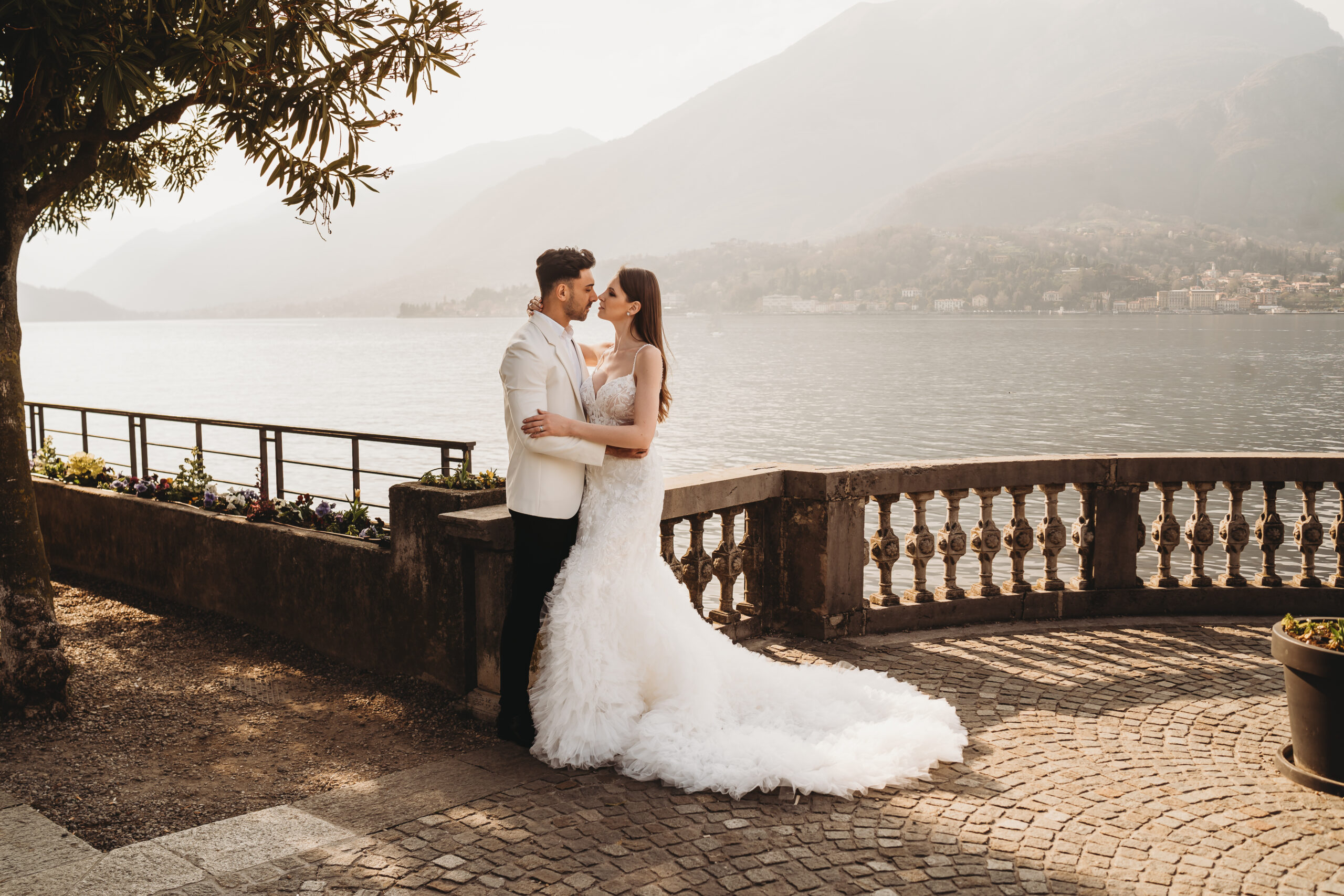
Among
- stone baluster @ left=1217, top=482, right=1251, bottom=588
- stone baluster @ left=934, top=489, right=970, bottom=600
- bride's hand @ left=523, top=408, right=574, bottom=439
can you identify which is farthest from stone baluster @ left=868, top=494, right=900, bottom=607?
bride's hand @ left=523, top=408, right=574, bottom=439

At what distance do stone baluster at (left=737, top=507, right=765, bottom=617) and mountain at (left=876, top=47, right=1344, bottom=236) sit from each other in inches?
7367

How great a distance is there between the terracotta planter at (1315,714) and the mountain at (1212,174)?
188 m

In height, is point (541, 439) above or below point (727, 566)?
above

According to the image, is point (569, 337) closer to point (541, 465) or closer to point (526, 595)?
point (541, 465)

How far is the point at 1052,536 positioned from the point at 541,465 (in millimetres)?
3770

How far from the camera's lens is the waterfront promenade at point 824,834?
11.1ft

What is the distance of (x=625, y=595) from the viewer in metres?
4.60

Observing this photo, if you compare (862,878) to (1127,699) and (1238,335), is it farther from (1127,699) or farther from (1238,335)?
(1238,335)

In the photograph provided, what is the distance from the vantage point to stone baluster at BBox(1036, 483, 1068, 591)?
22.0ft

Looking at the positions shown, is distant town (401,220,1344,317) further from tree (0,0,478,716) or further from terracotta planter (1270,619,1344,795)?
terracotta planter (1270,619,1344,795)

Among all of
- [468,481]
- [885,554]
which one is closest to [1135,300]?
[885,554]

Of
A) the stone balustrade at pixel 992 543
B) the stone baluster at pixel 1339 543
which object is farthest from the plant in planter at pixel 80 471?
the stone baluster at pixel 1339 543

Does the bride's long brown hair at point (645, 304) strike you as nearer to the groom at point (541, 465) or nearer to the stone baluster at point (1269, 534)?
the groom at point (541, 465)

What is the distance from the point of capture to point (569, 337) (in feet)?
15.3
